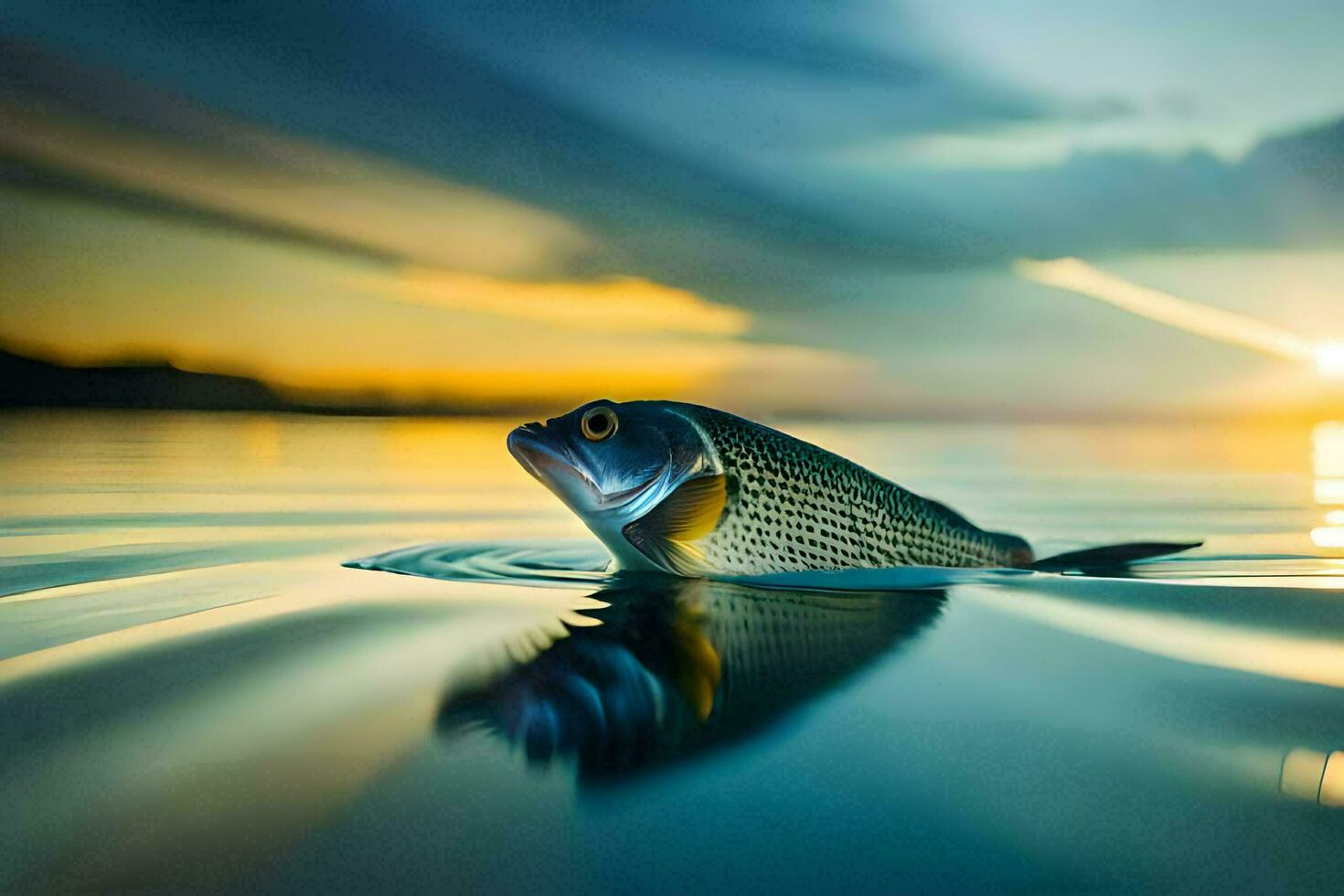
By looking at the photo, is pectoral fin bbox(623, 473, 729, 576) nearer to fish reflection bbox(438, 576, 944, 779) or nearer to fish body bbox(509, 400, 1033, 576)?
fish body bbox(509, 400, 1033, 576)

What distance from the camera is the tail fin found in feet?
10.3

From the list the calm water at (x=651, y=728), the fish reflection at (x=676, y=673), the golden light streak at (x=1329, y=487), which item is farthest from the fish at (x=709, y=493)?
the golden light streak at (x=1329, y=487)

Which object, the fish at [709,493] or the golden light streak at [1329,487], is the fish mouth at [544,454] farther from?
the golden light streak at [1329,487]

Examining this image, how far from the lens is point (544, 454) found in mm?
2861

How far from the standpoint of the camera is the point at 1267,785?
119 cm

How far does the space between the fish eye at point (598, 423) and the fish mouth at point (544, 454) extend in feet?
0.29

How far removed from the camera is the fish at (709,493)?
2.81 m

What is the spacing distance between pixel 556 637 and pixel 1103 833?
1.13m

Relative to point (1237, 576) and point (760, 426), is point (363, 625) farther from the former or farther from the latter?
point (1237, 576)

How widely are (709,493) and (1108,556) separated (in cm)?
138

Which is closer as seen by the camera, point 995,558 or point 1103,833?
point 1103,833

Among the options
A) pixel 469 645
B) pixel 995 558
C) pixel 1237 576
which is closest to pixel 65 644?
pixel 469 645

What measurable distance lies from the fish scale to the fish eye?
24 cm

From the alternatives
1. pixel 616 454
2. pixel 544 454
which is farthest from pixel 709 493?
pixel 544 454
